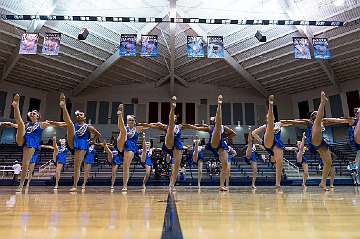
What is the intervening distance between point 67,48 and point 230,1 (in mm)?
10738

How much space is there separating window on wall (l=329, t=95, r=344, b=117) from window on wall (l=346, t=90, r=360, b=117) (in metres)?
0.70

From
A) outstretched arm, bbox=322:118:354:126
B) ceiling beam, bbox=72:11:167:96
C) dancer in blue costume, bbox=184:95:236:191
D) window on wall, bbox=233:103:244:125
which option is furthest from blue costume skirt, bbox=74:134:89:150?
window on wall, bbox=233:103:244:125

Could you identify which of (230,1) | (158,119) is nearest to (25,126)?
(230,1)

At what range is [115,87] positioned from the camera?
2820cm

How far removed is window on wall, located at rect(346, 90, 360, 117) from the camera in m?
24.1

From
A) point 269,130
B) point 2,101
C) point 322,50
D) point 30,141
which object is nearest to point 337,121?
point 269,130

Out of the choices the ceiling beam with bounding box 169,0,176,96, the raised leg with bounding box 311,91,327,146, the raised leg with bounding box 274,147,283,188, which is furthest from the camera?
the ceiling beam with bounding box 169,0,176,96

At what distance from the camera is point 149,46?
51.1ft

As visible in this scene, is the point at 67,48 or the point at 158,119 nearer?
the point at 67,48

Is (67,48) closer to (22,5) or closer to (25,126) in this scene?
(22,5)

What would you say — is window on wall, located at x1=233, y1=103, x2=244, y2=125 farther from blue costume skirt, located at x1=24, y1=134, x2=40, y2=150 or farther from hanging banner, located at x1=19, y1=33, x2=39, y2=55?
blue costume skirt, located at x1=24, y1=134, x2=40, y2=150

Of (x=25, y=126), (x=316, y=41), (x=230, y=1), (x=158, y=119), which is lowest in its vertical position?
(x=25, y=126)

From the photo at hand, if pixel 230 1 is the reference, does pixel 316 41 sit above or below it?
below

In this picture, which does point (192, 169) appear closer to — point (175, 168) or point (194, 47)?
point (194, 47)
